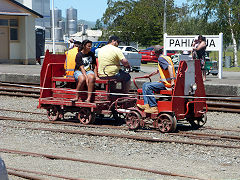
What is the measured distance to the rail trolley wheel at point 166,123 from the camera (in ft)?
32.8

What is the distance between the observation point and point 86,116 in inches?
448

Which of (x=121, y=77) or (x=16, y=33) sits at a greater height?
(x=16, y=33)

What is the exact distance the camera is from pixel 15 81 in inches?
788

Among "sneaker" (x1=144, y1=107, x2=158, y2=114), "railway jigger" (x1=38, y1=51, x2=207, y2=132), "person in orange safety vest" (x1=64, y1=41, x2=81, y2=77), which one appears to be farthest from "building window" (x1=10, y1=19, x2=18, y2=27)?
"sneaker" (x1=144, y1=107, x2=158, y2=114)

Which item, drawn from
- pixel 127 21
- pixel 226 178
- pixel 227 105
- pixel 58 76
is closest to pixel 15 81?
pixel 58 76

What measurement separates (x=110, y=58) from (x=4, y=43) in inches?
832

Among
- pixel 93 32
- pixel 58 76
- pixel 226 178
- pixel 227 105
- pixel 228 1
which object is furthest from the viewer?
pixel 93 32

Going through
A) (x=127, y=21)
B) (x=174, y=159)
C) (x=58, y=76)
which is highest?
(x=127, y=21)

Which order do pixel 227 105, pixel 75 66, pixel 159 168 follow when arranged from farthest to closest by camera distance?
pixel 227 105 < pixel 75 66 < pixel 159 168

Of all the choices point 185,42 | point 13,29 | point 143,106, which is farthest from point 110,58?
point 13,29

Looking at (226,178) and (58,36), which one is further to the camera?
(58,36)

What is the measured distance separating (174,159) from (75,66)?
175 inches

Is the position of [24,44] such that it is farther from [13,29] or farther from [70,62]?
[70,62]

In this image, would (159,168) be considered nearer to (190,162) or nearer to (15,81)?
(190,162)
